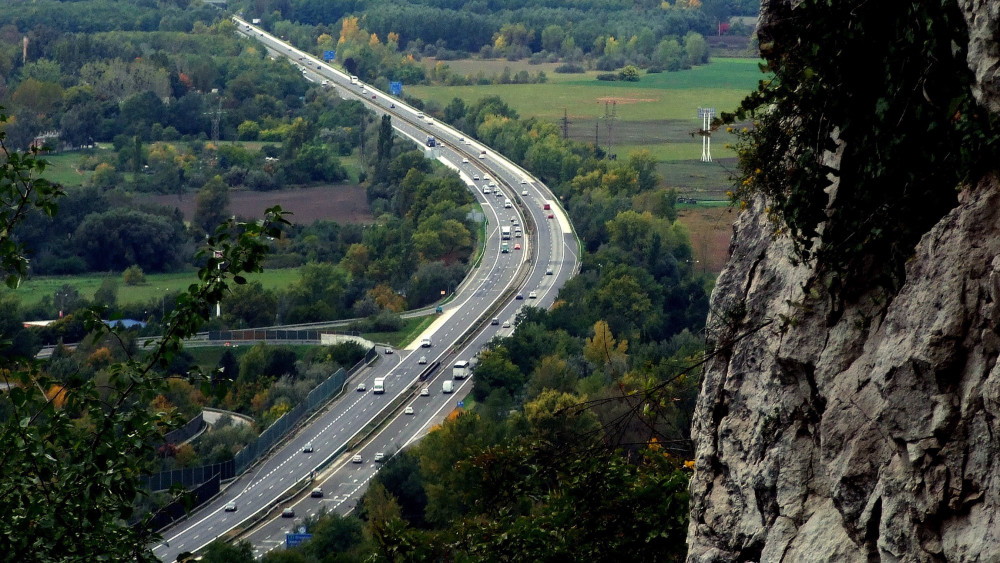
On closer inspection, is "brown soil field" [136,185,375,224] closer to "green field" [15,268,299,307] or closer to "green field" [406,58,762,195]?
"green field" [15,268,299,307]

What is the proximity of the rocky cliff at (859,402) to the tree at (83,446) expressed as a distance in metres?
3.53

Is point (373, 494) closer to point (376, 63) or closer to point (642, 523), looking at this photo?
point (642, 523)

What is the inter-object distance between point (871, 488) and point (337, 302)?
276 feet

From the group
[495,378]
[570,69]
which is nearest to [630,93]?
[570,69]

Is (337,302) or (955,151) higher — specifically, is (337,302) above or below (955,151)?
below

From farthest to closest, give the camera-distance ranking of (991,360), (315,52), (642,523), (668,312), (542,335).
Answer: (315,52)
(668,312)
(542,335)
(642,523)
(991,360)

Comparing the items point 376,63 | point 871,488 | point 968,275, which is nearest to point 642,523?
point 871,488

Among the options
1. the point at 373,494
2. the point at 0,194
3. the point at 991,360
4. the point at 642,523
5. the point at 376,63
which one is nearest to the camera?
the point at 991,360

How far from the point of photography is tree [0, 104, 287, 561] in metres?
9.26

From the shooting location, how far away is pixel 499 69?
188m

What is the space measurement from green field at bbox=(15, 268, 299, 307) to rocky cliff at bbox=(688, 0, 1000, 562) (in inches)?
3381

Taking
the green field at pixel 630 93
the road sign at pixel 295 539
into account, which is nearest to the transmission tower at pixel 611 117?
the green field at pixel 630 93

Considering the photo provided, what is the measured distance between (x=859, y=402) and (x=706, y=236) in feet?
297

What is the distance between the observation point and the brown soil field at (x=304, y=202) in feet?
386
